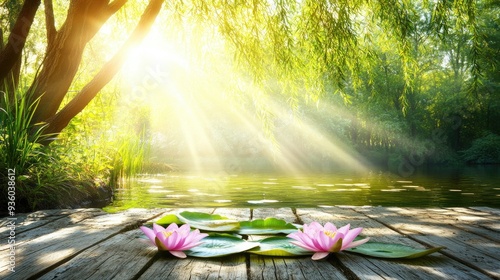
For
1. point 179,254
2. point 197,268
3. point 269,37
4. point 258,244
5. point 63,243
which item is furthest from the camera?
point 269,37

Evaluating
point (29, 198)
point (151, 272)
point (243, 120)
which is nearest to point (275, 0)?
point (29, 198)

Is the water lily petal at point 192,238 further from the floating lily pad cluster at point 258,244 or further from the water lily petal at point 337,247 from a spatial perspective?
the water lily petal at point 337,247

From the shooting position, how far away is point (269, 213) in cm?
299

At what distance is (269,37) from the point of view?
4891mm

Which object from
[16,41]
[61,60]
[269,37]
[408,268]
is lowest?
[408,268]

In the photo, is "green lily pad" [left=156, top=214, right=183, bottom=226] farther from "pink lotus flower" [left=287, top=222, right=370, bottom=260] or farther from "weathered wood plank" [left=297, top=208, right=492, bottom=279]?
"weathered wood plank" [left=297, top=208, right=492, bottom=279]

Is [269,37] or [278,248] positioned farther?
[269,37]

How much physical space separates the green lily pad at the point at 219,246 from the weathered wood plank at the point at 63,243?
0.50 meters

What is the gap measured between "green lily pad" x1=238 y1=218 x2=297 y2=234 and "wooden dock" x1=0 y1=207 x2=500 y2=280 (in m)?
0.39

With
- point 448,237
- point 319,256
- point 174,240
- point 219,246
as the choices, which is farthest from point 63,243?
point 448,237

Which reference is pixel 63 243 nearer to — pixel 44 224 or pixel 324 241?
pixel 44 224

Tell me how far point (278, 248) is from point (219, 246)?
0.24 metres

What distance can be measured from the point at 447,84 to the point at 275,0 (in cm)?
2718

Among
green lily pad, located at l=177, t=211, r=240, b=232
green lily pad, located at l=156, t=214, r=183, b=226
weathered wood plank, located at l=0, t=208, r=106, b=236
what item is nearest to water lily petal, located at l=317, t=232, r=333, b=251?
green lily pad, located at l=177, t=211, r=240, b=232
